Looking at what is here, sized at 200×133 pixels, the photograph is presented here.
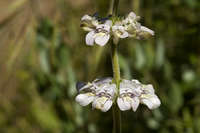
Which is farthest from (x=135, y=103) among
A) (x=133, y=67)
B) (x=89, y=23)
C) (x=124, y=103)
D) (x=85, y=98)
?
(x=133, y=67)

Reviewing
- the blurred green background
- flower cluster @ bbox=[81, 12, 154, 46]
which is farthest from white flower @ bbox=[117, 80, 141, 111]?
the blurred green background

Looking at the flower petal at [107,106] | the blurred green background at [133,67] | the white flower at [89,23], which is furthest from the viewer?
the blurred green background at [133,67]

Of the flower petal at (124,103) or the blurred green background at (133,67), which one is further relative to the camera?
the blurred green background at (133,67)

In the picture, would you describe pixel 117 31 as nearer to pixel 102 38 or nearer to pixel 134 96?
pixel 102 38

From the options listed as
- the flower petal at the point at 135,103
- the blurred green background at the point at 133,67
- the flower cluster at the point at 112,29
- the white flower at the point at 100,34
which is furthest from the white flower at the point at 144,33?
the blurred green background at the point at 133,67

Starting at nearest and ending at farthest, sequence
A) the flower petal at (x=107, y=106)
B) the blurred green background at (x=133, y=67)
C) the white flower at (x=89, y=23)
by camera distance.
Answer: the flower petal at (x=107, y=106), the white flower at (x=89, y=23), the blurred green background at (x=133, y=67)

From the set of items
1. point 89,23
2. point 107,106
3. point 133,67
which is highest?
point 89,23

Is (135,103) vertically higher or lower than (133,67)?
lower

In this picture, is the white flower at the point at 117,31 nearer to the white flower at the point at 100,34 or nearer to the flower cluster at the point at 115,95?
the white flower at the point at 100,34

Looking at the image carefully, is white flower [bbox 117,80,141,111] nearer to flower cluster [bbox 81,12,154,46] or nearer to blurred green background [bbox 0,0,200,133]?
flower cluster [bbox 81,12,154,46]
